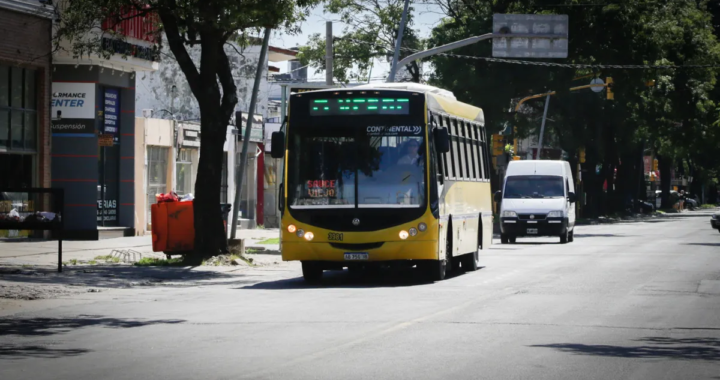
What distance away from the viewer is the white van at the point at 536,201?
38.7 meters

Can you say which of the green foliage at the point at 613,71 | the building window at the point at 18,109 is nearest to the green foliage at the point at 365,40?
the green foliage at the point at 613,71

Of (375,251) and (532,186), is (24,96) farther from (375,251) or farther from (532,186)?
(532,186)

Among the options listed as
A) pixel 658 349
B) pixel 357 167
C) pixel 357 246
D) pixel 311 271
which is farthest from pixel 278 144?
pixel 658 349

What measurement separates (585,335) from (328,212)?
26.0ft

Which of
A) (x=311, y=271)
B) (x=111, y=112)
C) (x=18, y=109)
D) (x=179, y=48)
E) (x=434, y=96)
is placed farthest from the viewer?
(x=111, y=112)

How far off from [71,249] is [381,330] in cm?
1739

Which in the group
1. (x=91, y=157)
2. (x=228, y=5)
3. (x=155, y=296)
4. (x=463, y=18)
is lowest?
(x=155, y=296)

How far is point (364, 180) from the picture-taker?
20344mm

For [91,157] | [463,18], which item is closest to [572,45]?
[463,18]

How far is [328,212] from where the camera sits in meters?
20.2

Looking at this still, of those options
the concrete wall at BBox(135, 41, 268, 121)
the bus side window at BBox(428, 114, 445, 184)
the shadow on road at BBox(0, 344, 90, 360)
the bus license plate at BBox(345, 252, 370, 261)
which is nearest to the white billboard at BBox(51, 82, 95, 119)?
the concrete wall at BBox(135, 41, 268, 121)

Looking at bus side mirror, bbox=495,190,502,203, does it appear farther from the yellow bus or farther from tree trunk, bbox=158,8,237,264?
the yellow bus

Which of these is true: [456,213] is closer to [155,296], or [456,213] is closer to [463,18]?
[155,296]

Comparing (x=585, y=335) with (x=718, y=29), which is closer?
(x=585, y=335)
